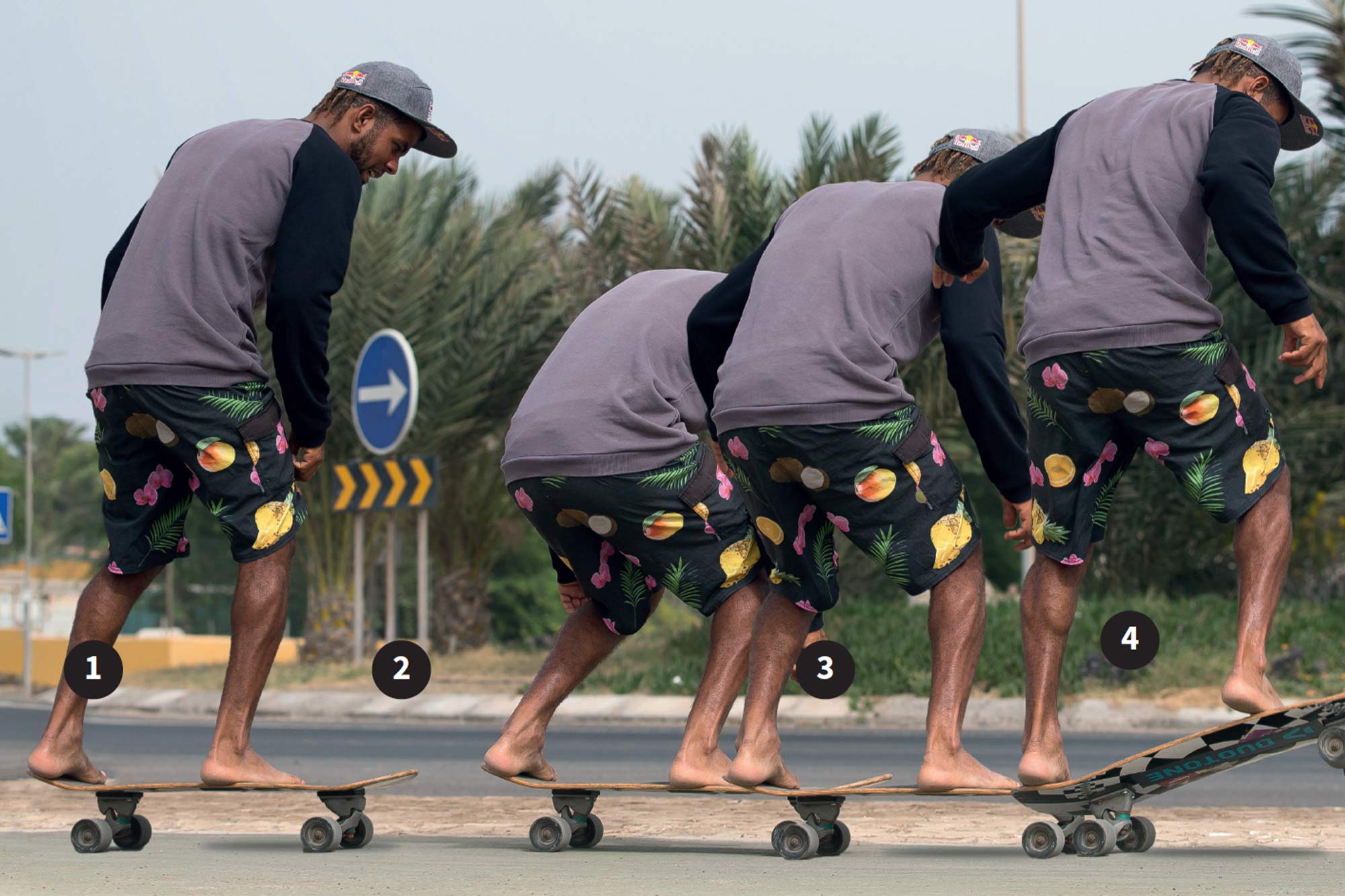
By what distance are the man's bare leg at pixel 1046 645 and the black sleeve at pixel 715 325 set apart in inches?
41.9

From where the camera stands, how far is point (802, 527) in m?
4.70

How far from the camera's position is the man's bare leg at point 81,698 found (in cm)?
482

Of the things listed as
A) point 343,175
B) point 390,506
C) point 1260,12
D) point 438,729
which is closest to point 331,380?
point 390,506

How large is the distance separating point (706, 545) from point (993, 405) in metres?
0.92

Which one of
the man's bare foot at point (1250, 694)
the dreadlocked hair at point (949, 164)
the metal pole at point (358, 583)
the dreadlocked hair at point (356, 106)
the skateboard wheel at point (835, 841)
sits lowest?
the metal pole at point (358, 583)

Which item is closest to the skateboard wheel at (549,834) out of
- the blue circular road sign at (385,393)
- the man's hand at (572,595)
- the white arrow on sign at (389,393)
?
the man's hand at (572,595)

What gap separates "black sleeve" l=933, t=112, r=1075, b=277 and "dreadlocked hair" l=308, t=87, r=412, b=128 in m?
1.63

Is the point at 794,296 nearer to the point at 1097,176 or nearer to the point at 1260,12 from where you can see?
the point at 1097,176

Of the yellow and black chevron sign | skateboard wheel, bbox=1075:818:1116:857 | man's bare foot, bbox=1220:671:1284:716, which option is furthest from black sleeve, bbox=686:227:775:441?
the yellow and black chevron sign

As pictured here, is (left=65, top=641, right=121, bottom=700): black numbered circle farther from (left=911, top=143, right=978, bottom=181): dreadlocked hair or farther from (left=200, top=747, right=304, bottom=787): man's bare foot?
(left=911, top=143, right=978, bottom=181): dreadlocked hair

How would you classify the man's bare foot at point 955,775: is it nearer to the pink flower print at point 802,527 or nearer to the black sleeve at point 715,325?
the pink flower print at point 802,527

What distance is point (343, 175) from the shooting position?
4699 mm

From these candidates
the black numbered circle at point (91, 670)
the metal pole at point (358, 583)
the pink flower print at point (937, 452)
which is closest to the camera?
the pink flower print at point (937, 452)

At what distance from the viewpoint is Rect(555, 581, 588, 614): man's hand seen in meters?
5.27
